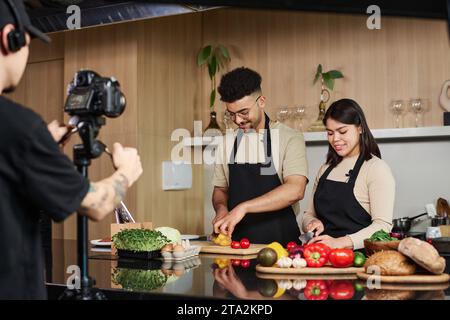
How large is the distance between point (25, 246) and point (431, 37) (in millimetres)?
3528

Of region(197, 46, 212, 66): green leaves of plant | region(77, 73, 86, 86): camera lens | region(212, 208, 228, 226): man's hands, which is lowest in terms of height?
region(212, 208, 228, 226): man's hands

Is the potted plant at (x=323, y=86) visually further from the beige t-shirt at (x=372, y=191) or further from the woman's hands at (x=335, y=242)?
the woman's hands at (x=335, y=242)

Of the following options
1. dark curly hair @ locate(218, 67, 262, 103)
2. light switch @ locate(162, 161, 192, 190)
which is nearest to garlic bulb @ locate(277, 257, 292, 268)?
dark curly hair @ locate(218, 67, 262, 103)

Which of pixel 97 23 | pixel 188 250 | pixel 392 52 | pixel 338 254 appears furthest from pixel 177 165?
pixel 338 254

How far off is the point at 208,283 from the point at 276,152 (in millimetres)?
1559

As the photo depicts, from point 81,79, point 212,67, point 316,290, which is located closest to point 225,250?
point 316,290

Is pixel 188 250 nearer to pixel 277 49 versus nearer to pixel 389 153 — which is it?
pixel 389 153

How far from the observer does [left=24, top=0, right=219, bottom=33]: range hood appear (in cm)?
325

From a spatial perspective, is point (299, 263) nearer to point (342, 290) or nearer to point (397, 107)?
point (342, 290)

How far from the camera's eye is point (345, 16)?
4379 mm

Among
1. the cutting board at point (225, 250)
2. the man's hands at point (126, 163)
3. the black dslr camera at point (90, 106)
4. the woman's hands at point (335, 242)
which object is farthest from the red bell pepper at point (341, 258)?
the black dslr camera at point (90, 106)

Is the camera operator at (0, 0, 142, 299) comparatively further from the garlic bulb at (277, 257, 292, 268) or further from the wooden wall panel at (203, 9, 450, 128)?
the wooden wall panel at (203, 9, 450, 128)

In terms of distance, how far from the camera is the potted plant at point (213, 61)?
175 inches

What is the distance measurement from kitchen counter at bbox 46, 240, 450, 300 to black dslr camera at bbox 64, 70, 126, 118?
577mm
